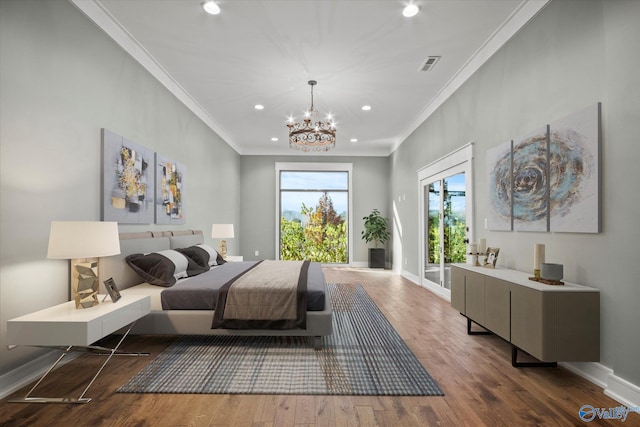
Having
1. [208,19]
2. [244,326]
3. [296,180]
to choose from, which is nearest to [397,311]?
[244,326]

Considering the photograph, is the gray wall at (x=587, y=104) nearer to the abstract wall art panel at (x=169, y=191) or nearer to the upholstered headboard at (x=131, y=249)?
the upholstered headboard at (x=131, y=249)

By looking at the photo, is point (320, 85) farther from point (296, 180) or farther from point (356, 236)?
point (356, 236)

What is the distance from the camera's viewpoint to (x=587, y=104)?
2.29m

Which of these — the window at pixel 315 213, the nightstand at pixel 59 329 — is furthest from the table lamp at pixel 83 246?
the window at pixel 315 213

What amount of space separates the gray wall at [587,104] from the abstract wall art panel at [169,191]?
4014 millimetres

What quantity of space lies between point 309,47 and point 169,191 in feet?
8.58

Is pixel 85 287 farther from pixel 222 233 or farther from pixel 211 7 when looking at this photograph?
pixel 222 233

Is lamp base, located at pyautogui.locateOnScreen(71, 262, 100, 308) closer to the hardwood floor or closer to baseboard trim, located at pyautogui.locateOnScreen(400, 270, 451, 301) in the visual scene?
the hardwood floor

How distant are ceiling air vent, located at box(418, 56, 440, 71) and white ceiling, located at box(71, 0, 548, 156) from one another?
72mm

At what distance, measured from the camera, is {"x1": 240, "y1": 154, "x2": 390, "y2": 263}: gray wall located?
8242mm

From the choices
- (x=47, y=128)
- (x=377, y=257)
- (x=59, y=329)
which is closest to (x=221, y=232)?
(x=47, y=128)

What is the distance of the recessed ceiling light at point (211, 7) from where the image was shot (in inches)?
110

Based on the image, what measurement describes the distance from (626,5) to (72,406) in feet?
14.2
